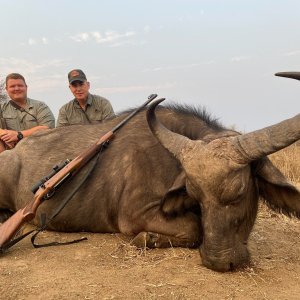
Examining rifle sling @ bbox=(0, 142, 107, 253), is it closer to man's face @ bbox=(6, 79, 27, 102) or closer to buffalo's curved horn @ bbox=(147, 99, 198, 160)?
buffalo's curved horn @ bbox=(147, 99, 198, 160)

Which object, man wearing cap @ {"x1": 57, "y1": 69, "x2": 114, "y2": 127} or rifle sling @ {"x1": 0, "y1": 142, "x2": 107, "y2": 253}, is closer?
rifle sling @ {"x1": 0, "y1": 142, "x2": 107, "y2": 253}

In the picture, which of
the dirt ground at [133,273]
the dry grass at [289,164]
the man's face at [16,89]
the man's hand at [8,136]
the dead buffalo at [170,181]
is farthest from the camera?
the dry grass at [289,164]

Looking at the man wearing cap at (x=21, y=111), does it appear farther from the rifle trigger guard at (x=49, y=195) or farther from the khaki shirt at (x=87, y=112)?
the rifle trigger guard at (x=49, y=195)

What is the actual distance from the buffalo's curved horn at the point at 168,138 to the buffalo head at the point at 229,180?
14 cm

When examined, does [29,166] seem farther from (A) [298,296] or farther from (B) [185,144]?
(A) [298,296]

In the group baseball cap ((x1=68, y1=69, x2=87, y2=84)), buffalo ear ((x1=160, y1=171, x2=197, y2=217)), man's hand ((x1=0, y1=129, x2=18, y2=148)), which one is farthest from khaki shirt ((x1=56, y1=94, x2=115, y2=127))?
buffalo ear ((x1=160, y1=171, x2=197, y2=217))

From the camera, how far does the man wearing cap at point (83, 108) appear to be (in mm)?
9156

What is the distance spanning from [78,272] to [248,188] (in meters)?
1.82

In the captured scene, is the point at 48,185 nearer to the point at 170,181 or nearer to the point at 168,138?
the point at 170,181

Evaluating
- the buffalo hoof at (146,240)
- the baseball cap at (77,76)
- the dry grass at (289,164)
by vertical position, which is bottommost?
the dry grass at (289,164)

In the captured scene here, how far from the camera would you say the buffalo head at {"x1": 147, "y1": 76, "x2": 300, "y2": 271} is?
407cm

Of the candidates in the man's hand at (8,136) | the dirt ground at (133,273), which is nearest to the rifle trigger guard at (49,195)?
the dirt ground at (133,273)

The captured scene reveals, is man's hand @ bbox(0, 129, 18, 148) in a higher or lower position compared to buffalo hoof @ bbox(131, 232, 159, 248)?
higher

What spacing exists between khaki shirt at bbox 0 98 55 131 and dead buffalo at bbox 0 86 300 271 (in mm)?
2328
